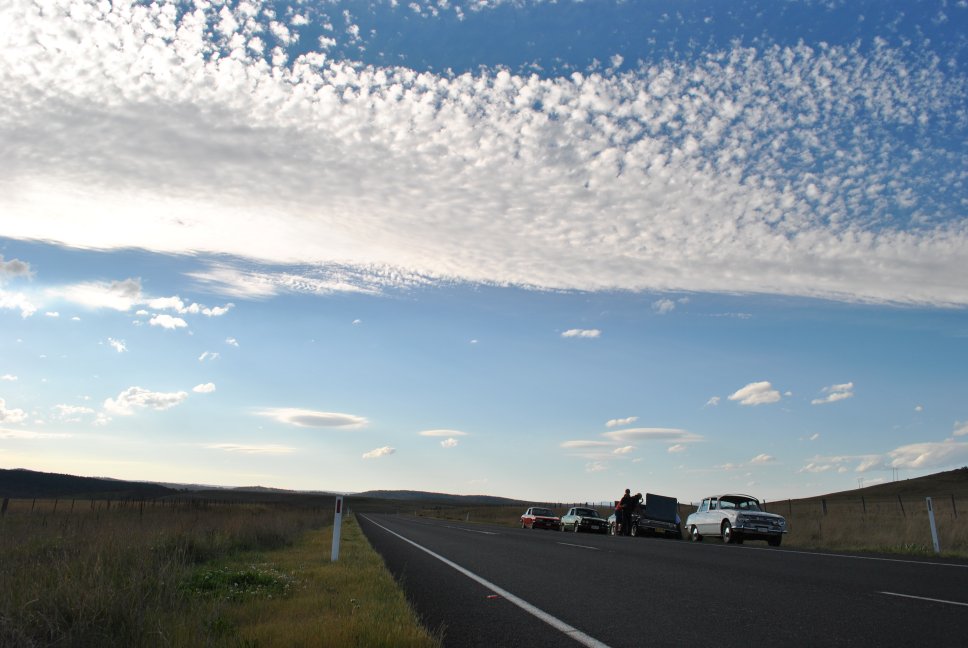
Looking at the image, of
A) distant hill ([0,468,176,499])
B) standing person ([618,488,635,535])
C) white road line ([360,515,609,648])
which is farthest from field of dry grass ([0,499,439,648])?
distant hill ([0,468,176,499])

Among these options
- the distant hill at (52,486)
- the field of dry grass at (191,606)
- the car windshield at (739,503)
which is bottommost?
the distant hill at (52,486)

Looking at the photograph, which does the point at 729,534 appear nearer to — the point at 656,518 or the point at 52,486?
the point at 656,518

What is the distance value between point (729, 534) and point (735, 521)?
493 mm

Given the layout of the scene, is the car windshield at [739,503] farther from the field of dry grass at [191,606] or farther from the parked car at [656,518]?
the field of dry grass at [191,606]

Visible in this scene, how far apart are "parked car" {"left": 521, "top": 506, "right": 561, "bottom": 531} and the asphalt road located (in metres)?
26.6

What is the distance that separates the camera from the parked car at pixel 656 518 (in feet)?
95.3

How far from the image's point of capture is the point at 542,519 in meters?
40.7

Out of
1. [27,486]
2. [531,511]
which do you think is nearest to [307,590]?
[531,511]

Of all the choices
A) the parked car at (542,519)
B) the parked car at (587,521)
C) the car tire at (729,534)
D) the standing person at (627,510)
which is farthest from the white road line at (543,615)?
the parked car at (542,519)

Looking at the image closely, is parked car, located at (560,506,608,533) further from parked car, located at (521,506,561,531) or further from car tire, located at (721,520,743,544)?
car tire, located at (721,520,743,544)

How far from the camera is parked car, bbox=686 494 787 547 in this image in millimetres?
21578

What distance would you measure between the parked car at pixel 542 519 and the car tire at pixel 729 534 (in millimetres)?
18491

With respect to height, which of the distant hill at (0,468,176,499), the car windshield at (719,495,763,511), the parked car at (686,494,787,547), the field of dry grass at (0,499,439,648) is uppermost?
the car windshield at (719,495,763,511)

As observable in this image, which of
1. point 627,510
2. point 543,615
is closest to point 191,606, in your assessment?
point 543,615
